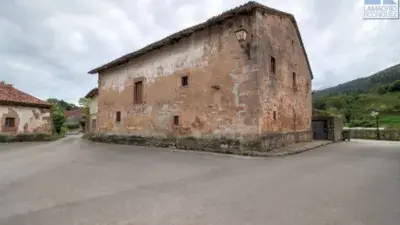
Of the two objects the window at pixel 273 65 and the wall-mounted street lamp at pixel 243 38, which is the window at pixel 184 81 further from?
the window at pixel 273 65

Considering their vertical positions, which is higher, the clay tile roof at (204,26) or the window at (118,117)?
the clay tile roof at (204,26)

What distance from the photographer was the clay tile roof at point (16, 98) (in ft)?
59.9

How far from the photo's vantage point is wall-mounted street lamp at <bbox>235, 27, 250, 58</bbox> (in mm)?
Result: 9781

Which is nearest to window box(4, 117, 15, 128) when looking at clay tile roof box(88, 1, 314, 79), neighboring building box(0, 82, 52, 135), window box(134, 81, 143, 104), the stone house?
neighboring building box(0, 82, 52, 135)

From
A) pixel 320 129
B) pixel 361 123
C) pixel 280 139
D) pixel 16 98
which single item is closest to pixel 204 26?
pixel 280 139

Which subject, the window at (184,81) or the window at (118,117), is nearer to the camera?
the window at (184,81)

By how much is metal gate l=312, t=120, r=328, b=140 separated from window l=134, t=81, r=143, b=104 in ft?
42.4

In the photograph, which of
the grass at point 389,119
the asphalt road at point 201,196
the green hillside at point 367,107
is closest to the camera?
the asphalt road at point 201,196

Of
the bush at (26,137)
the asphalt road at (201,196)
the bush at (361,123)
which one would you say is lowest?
the asphalt road at (201,196)

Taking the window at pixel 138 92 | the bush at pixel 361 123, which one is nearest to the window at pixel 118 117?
the window at pixel 138 92

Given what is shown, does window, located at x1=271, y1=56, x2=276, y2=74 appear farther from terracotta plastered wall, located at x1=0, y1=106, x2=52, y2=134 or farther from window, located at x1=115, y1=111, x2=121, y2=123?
terracotta plastered wall, located at x1=0, y1=106, x2=52, y2=134

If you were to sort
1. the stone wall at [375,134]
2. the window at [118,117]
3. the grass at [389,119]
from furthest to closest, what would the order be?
1. the grass at [389,119]
2. the stone wall at [375,134]
3. the window at [118,117]

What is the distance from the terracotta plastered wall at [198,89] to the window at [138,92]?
28 cm

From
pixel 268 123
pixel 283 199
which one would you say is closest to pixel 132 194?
pixel 283 199
